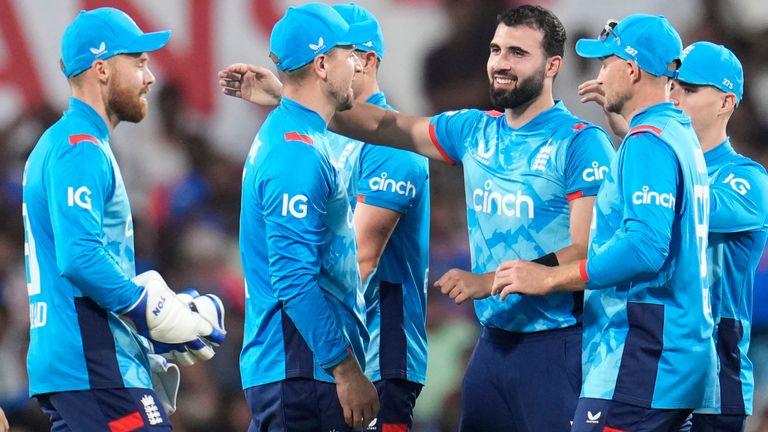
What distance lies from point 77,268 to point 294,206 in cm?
67

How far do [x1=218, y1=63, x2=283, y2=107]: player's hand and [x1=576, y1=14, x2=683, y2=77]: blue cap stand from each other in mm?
1223

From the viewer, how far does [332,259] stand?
3.79m

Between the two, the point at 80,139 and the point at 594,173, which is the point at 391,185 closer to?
→ the point at 594,173

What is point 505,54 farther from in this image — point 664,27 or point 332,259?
point 332,259

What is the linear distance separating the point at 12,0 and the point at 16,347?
2.05 metres

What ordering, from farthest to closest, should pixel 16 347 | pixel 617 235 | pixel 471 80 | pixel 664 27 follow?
pixel 471 80
pixel 16 347
pixel 664 27
pixel 617 235

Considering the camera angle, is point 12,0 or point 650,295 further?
point 12,0

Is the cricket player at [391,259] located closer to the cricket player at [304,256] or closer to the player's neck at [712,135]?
the cricket player at [304,256]

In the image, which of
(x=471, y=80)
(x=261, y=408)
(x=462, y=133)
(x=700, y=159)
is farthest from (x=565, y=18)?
(x=261, y=408)

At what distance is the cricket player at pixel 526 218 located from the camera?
4.03 meters

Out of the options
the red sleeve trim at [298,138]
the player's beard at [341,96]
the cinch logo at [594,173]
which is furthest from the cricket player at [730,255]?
the red sleeve trim at [298,138]

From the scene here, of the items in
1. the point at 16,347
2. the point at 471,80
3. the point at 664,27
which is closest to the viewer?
the point at 664,27

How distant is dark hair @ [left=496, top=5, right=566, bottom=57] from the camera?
14.2ft

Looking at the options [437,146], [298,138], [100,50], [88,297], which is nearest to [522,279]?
[298,138]
